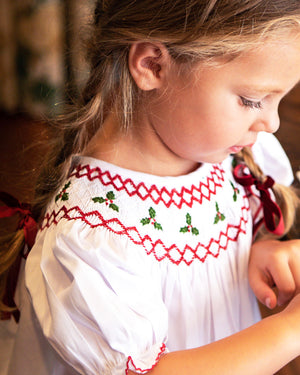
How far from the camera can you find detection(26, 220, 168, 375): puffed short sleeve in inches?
25.4

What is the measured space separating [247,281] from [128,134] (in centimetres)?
34

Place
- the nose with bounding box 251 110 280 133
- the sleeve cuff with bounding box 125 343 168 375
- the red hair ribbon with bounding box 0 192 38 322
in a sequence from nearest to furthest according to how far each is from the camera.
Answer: the sleeve cuff with bounding box 125 343 168 375, the nose with bounding box 251 110 280 133, the red hair ribbon with bounding box 0 192 38 322

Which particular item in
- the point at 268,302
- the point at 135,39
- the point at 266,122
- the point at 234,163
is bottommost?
the point at 268,302

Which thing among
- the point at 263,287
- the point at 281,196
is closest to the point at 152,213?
the point at 263,287

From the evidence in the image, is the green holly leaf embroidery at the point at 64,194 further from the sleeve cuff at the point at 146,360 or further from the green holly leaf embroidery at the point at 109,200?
the sleeve cuff at the point at 146,360

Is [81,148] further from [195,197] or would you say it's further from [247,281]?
[247,281]


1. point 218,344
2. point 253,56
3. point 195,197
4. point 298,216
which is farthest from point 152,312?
point 298,216

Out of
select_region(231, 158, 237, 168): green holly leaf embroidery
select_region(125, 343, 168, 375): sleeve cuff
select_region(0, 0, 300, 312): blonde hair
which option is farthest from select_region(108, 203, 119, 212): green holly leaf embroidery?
select_region(231, 158, 237, 168): green holly leaf embroidery

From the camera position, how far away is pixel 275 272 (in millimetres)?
821

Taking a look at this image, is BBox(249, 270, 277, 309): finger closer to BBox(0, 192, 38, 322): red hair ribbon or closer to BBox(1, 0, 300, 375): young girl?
BBox(1, 0, 300, 375): young girl

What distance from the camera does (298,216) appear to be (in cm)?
110

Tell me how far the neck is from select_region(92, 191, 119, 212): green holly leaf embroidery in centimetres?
6

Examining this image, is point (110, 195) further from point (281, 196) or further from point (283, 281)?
point (281, 196)

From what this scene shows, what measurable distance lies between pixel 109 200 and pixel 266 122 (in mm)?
267
